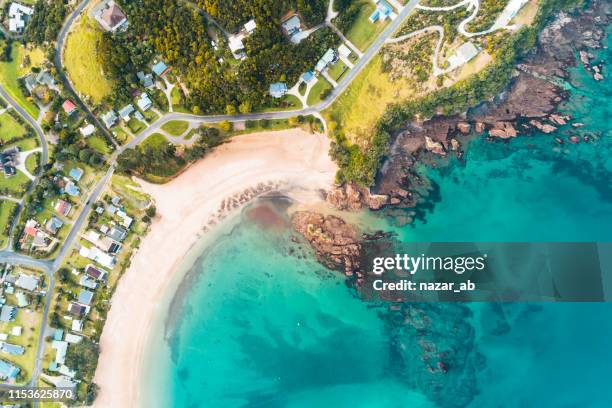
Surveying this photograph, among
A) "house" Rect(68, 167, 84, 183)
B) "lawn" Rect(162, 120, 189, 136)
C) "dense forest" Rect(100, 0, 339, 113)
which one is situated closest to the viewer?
"dense forest" Rect(100, 0, 339, 113)

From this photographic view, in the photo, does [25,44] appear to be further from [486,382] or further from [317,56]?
[486,382]

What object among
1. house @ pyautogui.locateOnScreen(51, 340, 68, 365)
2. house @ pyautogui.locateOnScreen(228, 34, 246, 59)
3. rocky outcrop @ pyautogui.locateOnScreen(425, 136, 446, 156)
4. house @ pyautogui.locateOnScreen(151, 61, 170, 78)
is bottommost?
house @ pyautogui.locateOnScreen(51, 340, 68, 365)

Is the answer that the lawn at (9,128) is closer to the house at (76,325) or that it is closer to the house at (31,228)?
the house at (31,228)

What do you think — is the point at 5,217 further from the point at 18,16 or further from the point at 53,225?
the point at 18,16

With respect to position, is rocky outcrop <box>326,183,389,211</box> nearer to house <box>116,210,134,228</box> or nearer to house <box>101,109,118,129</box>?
house <box>116,210,134,228</box>

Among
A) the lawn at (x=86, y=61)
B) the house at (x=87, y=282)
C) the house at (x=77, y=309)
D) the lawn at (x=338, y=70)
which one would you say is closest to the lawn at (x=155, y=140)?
the lawn at (x=86, y=61)

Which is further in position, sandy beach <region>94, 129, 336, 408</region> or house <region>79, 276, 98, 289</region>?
sandy beach <region>94, 129, 336, 408</region>

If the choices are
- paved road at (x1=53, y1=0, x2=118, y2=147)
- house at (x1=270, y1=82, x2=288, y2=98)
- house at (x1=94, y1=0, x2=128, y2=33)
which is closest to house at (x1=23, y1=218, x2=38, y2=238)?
paved road at (x1=53, y1=0, x2=118, y2=147)
